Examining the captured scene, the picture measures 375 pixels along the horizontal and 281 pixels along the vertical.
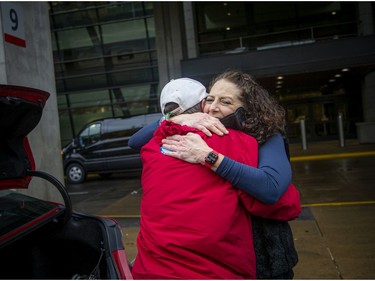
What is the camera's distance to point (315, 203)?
6953mm

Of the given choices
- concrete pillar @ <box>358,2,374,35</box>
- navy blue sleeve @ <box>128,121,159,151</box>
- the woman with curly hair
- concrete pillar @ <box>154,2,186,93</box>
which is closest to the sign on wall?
navy blue sleeve @ <box>128,121,159,151</box>

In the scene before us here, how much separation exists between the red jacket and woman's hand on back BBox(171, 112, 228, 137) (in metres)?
0.03

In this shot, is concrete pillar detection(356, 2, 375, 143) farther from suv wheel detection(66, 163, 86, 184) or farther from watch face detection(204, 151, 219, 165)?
watch face detection(204, 151, 219, 165)

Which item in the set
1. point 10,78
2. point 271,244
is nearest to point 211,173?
point 271,244

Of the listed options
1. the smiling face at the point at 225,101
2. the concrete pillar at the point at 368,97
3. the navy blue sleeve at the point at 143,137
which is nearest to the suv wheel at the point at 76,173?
the navy blue sleeve at the point at 143,137

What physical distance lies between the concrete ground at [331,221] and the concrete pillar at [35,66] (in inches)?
60.5

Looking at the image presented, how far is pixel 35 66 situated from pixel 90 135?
8.17 metres

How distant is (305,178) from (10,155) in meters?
8.61

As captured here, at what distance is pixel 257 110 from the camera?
1632 mm

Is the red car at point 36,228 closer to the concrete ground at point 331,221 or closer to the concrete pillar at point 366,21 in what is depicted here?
the concrete ground at point 331,221

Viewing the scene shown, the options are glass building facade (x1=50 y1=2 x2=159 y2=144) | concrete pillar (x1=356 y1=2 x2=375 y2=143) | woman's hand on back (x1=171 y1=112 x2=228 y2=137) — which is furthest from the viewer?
glass building facade (x1=50 y1=2 x2=159 y2=144)

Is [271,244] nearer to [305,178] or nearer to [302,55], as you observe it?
[305,178]

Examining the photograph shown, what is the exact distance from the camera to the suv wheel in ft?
41.5

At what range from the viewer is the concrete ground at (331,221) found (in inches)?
157
